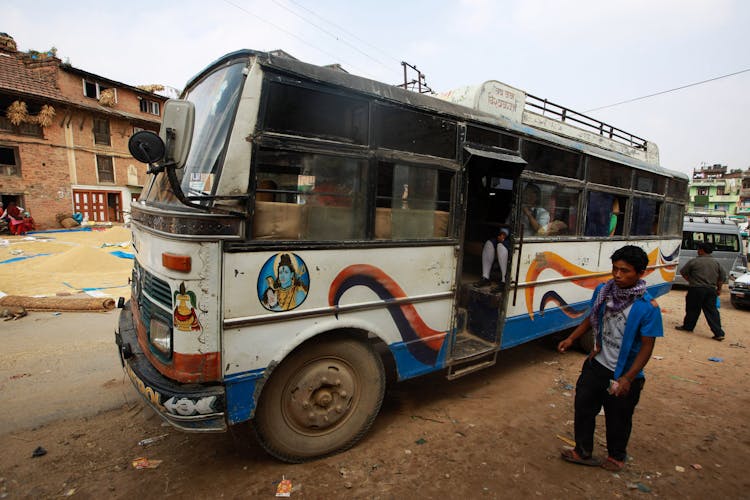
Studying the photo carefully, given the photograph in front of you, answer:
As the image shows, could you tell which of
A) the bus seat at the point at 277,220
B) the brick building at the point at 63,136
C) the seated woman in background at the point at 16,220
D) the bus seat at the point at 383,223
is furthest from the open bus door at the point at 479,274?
the seated woman in background at the point at 16,220

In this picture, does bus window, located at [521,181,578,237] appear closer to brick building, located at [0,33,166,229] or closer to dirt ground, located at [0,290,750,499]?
dirt ground, located at [0,290,750,499]

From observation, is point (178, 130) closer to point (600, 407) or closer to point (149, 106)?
point (600, 407)

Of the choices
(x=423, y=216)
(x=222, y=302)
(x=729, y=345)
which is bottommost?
(x=729, y=345)

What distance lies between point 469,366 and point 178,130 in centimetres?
355

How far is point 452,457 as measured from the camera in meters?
3.19

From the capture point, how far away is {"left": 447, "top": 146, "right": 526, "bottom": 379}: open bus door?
395cm

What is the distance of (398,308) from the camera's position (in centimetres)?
338

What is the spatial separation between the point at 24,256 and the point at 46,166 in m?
12.1

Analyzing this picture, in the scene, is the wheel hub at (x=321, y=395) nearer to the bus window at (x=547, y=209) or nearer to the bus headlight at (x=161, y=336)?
the bus headlight at (x=161, y=336)

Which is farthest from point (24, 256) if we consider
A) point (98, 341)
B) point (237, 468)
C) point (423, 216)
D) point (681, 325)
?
point (681, 325)

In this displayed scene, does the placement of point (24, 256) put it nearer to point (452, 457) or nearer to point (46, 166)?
point (46, 166)

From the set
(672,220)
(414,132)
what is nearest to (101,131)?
(414,132)

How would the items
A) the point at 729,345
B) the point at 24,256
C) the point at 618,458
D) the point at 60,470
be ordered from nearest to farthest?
1. the point at 60,470
2. the point at 618,458
3. the point at 729,345
4. the point at 24,256

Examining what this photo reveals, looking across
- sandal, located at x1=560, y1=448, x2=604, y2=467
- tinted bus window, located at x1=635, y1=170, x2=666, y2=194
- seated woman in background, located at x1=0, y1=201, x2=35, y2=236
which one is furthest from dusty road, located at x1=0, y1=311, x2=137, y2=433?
seated woman in background, located at x1=0, y1=201, x2=35, y2=236
